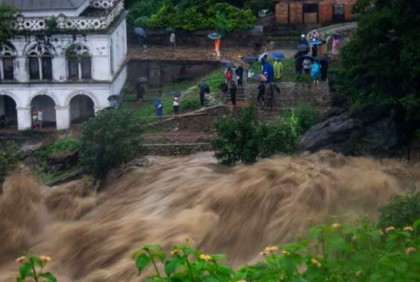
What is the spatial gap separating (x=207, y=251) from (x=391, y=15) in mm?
9691

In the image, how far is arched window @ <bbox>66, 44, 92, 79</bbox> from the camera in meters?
33.9

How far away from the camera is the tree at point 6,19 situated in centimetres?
3319

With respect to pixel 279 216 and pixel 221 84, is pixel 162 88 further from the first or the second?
pixel 279 216

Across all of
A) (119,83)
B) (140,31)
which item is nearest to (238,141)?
(119,83)

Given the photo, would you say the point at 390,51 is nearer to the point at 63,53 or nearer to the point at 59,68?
the point at 63,53

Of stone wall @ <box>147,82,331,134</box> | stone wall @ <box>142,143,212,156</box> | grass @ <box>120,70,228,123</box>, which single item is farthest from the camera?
grass @ <box>120,70,228,123</box>

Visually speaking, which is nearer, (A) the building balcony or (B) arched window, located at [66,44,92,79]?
(A) the building balcony

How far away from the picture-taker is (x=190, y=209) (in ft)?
62.5

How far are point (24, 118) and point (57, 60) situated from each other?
2.36 m

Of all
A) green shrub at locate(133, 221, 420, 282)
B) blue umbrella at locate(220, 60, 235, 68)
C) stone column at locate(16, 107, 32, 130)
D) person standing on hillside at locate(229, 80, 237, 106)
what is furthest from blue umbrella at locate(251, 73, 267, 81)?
green shrub at locate(133, 221, 420, 282)

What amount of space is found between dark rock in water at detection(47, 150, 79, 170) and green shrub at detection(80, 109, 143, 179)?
3.54 meters

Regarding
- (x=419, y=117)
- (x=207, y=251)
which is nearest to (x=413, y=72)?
(x=419, y=117)

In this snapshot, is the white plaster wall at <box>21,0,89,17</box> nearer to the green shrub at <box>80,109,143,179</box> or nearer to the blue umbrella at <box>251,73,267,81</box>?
the blue umbrella at <box>251,73,267,81</box>

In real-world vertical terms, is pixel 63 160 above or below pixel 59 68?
below
